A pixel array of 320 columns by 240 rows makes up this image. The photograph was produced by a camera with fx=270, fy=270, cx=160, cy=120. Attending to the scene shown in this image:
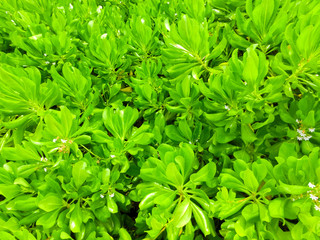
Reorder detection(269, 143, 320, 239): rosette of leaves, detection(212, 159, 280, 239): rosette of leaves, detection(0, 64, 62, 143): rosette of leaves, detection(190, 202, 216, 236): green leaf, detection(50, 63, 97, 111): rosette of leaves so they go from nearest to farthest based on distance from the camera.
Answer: detection(269, 143, 320, 239): rosette of leaves → detection(212, 159, 280, 239): rosette of leaves → detection(190, 202, 216, 236): green leaf → detection(0, 64, 62, 143): rosette of leaves → detection(50, 63, 97, 111): rosette of leaves

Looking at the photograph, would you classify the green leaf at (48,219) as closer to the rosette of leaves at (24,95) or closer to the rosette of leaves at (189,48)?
the rosette of leaves at (24,95)

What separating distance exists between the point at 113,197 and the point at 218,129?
667 millimetres

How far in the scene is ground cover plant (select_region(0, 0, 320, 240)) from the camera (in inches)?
46.4

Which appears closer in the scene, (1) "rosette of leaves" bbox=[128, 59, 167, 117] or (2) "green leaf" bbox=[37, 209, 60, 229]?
(2) "green leaf" bbox=[37, 209, 60, 229]

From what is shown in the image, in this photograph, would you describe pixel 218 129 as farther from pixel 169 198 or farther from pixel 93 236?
pixel 93 236

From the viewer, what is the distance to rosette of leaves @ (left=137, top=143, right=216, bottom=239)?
1238 mm

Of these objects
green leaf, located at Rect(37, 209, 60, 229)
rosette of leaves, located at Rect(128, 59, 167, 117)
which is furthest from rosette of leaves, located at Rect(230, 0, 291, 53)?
green leaf, located at Rect(37, 209, 60, 229)

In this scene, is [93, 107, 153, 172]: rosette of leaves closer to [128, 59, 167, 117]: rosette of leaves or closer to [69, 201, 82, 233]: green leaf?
[128, 59, 167, 117]: rosette of leaves

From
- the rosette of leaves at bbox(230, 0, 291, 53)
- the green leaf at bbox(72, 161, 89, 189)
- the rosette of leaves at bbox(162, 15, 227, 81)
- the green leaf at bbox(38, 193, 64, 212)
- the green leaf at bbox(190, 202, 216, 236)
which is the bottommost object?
the green leaf at bbox(38, 193, 64, 212)

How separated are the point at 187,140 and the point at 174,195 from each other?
36 cm

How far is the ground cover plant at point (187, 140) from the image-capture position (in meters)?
1.18

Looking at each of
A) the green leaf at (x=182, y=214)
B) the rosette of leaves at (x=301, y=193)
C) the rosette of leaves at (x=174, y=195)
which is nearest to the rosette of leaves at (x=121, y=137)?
the rosette of leaves at (x=174, y=195)

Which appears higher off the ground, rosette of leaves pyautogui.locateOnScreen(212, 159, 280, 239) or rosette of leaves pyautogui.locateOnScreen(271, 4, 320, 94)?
rosette of leaves pyautogui.locateOnScreen(271, 4, 320, 94)

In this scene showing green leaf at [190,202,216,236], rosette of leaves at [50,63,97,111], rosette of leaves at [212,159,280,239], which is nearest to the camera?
rosette of leaves at [212,159,280,239]
